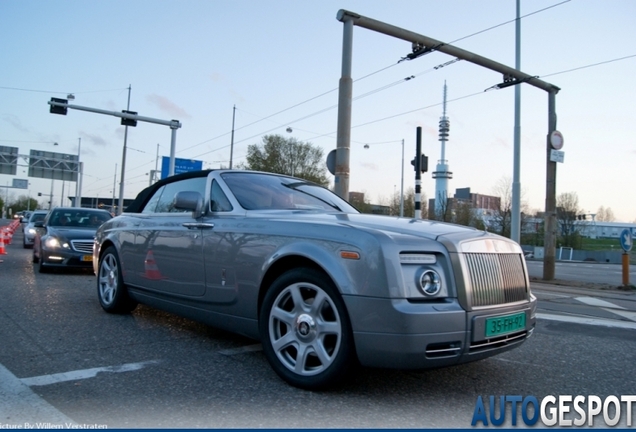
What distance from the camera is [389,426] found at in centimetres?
279

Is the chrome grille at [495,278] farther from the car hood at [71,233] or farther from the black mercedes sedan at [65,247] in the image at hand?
the car hood at [71,233]

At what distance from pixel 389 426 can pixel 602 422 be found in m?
1.27

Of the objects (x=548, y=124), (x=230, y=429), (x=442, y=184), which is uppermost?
(x=442, y=184)

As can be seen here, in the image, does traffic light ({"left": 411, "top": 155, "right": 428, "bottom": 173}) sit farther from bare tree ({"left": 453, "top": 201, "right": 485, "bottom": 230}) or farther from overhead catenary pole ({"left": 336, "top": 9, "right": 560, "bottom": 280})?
bare tree ({"left": 453, "top": 201, "right": 485, "bottom": 230})

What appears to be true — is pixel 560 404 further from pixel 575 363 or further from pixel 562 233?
pixel 562 233

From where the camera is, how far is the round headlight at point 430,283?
308 centimetres

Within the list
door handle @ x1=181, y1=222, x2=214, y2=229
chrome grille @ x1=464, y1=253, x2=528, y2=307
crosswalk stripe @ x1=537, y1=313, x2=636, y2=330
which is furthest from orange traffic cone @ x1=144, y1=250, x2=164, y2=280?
crosswalk stripe @ x1=537, y1=313, x2=636, y2=330

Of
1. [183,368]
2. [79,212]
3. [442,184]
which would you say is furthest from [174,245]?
[442,184]

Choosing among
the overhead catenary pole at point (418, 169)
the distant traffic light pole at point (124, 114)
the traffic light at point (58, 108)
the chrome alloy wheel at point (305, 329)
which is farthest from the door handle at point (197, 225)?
the traffic light at point (58, 108)

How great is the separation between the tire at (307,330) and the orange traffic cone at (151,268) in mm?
1751

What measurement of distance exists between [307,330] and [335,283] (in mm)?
404

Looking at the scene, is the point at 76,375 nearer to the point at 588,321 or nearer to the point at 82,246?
the point at 588,321

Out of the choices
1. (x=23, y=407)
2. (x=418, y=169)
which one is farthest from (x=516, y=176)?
(x=23, y=407)

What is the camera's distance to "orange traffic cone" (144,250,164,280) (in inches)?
196
